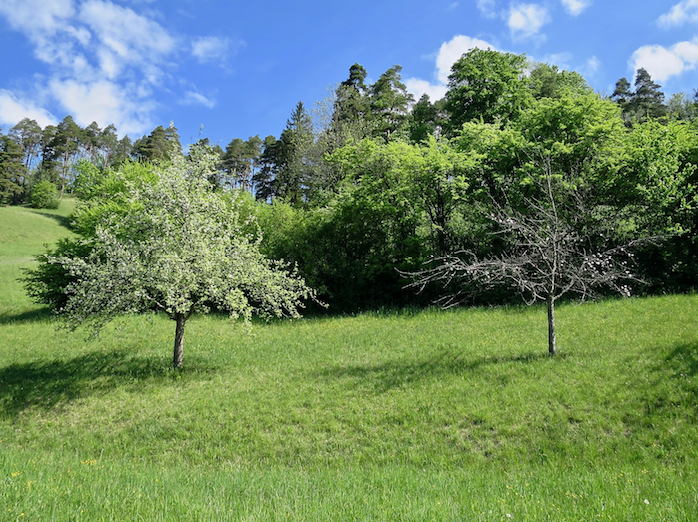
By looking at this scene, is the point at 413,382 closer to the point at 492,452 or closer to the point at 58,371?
the point at 492,452

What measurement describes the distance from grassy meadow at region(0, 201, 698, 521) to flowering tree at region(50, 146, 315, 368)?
2621 millimetres

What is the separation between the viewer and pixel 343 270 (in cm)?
2400

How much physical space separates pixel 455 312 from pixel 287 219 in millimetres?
13419

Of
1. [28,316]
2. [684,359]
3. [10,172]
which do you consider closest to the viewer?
[684,359]

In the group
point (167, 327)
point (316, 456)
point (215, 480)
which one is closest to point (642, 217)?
point (316, 456)

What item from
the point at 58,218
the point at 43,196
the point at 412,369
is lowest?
the point at 412,369

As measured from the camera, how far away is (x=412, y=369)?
12.7 m

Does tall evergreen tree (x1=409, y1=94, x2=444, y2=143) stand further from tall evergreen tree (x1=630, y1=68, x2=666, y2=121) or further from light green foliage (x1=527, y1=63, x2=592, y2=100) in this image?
tall evergreen tree (x1=630, y1=68, x2=666, y2=121)

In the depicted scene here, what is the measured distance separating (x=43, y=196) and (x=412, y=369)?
8535 cm

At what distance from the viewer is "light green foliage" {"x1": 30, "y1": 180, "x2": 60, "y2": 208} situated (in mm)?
71438

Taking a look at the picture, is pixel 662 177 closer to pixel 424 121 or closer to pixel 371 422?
pixel 371 422

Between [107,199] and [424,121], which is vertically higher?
[424,121]

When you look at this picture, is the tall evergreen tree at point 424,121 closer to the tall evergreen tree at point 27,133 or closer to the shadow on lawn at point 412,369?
the shadow on lawn at point 412,369

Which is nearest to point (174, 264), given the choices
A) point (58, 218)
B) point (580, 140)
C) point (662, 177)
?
point (580, 140)
